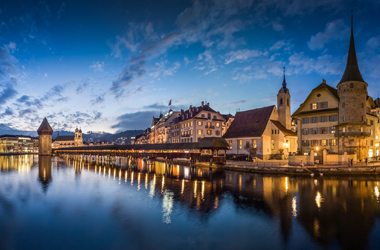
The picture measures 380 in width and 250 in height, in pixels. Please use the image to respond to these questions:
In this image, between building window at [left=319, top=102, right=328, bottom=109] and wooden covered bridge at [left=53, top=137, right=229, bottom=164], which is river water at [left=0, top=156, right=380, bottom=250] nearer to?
building window at [left=319, top=102, right=328, bottom=109]

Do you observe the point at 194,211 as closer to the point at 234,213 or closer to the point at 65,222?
the point at 234,213

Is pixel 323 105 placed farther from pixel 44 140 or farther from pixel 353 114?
pixel 44 140

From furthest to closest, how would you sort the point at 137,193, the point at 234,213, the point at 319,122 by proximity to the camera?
1. the point at 319,122
2. the point at 137,193
3. the point at 234,213

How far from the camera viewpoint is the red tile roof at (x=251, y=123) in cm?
4312

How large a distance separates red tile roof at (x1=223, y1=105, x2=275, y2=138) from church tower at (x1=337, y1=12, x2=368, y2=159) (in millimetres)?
11953

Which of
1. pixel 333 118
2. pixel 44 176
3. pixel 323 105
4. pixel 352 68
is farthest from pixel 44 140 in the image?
pixel 352 68

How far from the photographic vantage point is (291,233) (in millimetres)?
12172

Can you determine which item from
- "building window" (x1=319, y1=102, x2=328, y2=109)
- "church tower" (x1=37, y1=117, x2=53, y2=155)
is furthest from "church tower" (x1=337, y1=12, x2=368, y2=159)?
"church tower" (x1=37, y1=117, x2=53, y2=155)

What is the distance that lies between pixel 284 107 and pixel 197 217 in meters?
39.6

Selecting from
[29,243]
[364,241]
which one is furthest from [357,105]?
[29,243]

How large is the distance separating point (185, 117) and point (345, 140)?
36.3 meters

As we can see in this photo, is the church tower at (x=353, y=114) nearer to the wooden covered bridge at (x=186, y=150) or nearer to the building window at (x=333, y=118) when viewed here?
the building window at (x=333, y=118)

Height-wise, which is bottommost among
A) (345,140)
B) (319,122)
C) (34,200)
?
(34,200)

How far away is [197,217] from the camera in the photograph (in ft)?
48.5
